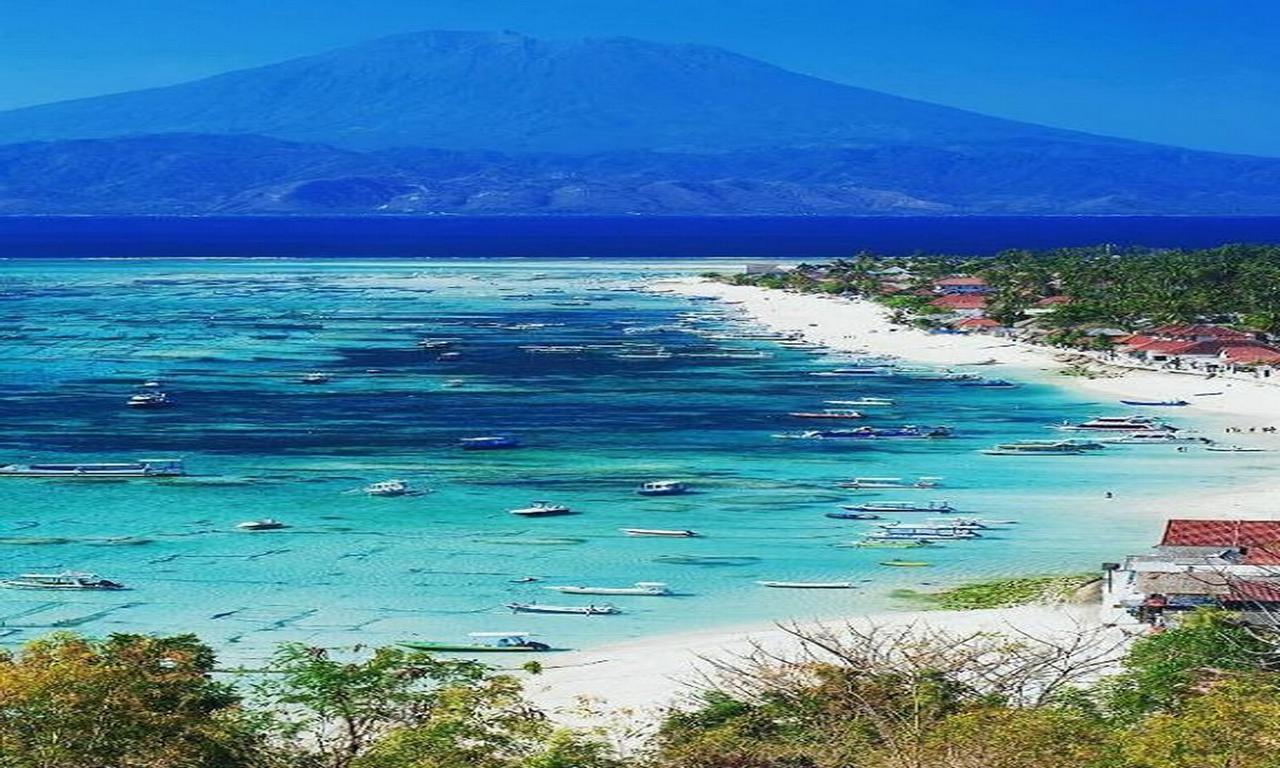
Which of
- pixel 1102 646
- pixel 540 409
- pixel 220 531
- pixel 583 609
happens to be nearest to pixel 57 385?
pixel 540 409

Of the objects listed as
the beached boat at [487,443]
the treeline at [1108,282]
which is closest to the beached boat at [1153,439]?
the beached boat at [487,443]

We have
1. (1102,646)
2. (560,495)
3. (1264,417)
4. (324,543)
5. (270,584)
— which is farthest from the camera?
(1264,417)

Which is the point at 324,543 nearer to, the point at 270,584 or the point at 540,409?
the point at 270,584

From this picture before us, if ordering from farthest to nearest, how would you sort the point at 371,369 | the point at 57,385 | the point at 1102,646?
the point at 371,369 < the point at 57,385 < the point at 1102,646

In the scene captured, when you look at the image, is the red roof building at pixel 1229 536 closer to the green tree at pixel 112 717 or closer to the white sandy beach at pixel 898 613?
the white sandy beach at pixel 898 613

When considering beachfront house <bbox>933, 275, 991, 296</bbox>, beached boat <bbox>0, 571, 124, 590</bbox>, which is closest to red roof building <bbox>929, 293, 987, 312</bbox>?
beachfront house <bbox>933, 275, 991, 296</bbox>

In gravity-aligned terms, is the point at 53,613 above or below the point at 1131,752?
below
